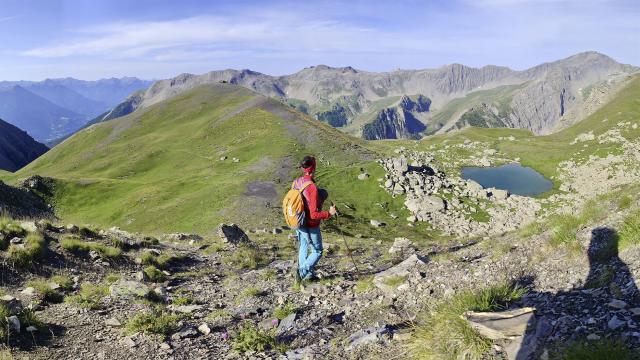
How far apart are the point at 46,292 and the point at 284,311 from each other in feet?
26.9

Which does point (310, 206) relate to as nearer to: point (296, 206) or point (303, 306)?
point (296, 206)

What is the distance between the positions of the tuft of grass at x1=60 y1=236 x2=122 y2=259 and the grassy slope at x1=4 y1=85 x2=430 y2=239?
33.4 meters

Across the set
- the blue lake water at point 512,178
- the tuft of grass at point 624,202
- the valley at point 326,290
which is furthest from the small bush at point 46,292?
the blue lake water at point 512,178

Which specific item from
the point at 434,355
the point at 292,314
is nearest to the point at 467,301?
the point at 434,355

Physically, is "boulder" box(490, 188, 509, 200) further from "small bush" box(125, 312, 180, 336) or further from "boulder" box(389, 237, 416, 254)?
"small bush" box(125, 312, 180, 336)

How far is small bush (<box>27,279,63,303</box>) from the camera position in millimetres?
13711

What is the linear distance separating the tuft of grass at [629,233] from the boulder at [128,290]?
14.5m

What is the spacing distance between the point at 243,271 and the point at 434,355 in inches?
596

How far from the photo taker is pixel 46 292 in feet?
45.5

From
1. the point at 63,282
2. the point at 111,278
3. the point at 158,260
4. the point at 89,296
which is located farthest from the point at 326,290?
the point at 158,260

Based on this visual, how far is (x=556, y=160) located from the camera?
348 feet

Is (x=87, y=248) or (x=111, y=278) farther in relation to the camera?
(x=87, y=248)

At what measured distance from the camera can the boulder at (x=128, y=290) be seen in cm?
1450

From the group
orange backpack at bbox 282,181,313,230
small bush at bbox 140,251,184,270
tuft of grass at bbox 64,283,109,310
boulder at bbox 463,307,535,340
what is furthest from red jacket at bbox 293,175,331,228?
small bush at bbox 140,251,184,270
